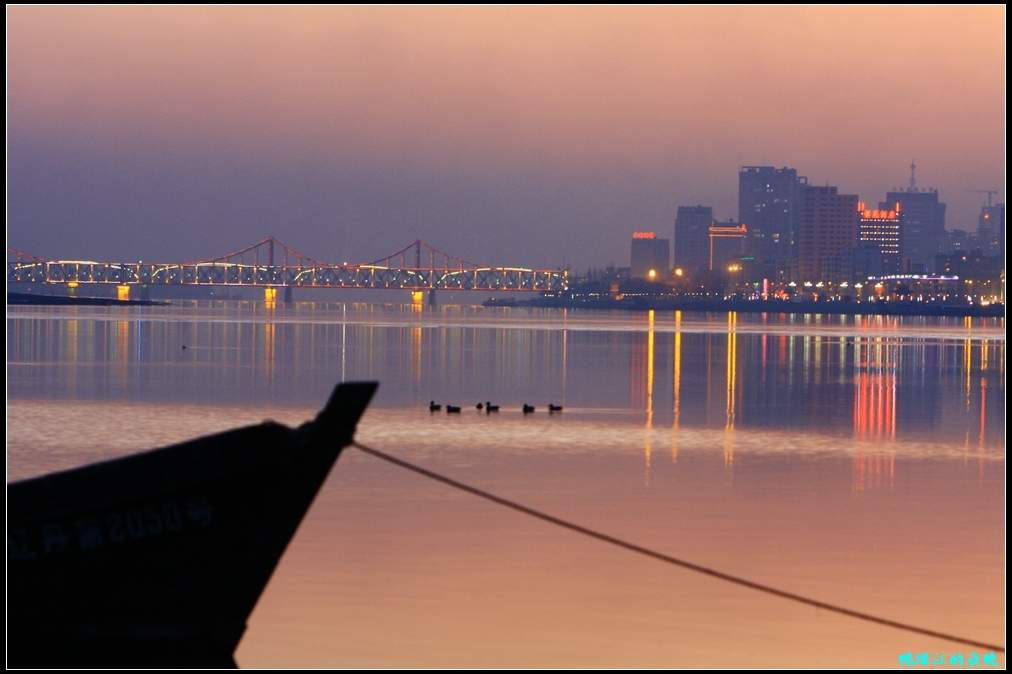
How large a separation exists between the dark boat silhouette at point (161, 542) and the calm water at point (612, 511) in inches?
30.7

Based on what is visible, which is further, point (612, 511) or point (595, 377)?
point (595, 377)

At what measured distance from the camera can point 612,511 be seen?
49.6 ft

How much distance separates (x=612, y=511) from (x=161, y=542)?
7739 millimetres

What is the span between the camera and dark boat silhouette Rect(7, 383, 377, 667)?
7.79 meters

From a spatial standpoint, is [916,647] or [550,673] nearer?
[550,673]

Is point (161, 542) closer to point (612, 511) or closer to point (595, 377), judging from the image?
point (612, 511)

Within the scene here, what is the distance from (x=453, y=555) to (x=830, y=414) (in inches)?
737

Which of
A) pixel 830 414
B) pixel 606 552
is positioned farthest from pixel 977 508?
pixel 830 414

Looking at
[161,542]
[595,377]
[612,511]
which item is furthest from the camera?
[595,377]

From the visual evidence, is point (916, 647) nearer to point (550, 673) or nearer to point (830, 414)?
point (550, 673)

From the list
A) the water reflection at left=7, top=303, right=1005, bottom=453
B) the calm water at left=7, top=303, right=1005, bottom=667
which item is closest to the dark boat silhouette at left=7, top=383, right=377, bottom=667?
the calm water at left=7, top=303, right=1005, bottom=667

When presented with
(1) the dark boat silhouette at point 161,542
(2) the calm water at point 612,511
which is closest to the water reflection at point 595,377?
(2) the calm water at point 612,511

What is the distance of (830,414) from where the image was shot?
2970cm

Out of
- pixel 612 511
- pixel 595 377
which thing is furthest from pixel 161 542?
pixel 595 377
